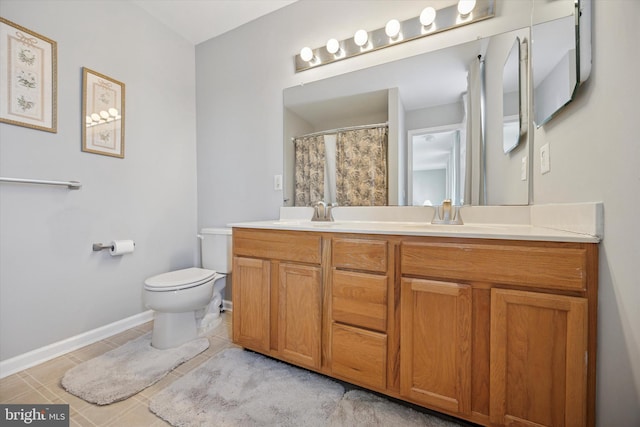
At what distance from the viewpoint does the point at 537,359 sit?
2.89 feet

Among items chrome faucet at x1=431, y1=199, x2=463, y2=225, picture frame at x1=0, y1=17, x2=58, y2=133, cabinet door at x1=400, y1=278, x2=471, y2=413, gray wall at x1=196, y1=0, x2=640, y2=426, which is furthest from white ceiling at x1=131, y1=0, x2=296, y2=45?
cabinet door at x1=400, y1=278, x2=471, y2=413

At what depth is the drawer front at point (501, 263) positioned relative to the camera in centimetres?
84

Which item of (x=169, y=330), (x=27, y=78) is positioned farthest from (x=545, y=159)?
(x=27, y=78)

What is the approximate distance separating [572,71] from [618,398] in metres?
1.13

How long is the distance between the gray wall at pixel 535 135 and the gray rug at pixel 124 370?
105 centimetres

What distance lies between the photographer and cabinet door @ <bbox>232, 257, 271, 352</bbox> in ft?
4.79

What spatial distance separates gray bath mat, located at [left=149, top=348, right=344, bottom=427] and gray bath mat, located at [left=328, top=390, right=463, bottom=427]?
0.17ft

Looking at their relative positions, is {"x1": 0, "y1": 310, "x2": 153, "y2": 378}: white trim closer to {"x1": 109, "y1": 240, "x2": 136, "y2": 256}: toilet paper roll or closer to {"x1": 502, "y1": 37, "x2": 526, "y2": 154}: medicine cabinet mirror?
{"x1": 109, "y1": 240, "x2": 136, "y2": 256}: toilet paper roll

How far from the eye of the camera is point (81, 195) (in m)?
1.72

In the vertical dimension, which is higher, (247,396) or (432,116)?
(432,116)

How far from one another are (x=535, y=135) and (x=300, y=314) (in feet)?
4.88

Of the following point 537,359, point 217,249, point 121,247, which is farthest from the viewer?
point 217,249

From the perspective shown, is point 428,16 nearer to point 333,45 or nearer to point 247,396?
point 333,45

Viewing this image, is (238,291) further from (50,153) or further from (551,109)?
(551,109)
